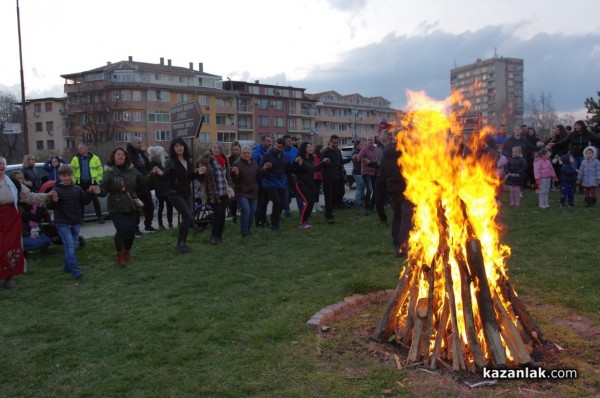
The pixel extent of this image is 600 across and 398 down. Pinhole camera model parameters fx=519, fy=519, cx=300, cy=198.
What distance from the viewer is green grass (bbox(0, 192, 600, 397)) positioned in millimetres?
4074

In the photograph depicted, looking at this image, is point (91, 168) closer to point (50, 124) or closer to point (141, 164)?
point (141, 164)

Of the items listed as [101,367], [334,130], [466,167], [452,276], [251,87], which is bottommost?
[101,367]

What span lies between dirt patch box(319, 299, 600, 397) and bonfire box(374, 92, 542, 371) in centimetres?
15

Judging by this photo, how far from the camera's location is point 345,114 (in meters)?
109

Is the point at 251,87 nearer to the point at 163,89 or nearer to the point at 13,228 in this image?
the point at 163,89

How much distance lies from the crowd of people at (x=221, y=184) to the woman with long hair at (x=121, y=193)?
0.02m

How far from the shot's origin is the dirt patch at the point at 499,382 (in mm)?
3729

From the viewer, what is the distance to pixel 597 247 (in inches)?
325

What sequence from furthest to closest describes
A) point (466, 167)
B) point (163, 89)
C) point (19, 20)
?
1. point (163, 89)
2. point (19, 20)
3. point (466, 167)

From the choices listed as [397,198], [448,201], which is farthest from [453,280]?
[397,198]

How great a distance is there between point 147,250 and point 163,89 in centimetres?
6982

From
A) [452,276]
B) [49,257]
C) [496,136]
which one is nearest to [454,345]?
[452,276]

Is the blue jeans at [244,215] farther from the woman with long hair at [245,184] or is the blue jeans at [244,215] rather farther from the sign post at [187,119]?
the sign post at [187,119]

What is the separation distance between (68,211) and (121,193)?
0.83 meters
